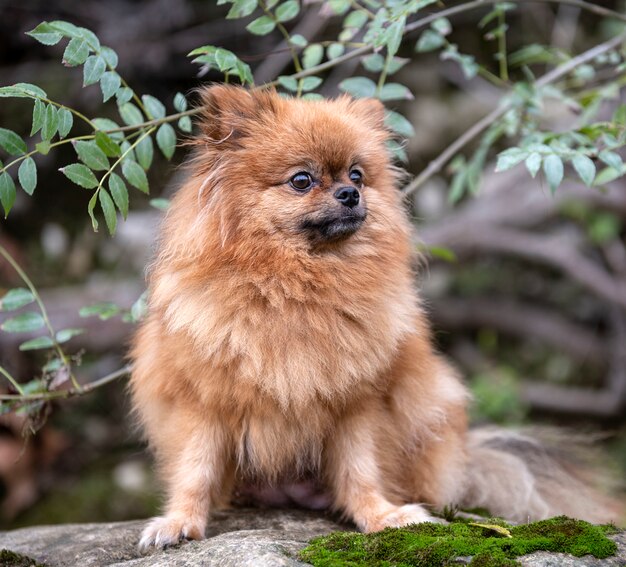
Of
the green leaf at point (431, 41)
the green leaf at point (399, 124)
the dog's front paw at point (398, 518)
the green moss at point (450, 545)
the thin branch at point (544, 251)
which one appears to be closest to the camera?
the green moss at point (450, 545)

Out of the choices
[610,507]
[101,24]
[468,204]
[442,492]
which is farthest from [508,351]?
[101,24]

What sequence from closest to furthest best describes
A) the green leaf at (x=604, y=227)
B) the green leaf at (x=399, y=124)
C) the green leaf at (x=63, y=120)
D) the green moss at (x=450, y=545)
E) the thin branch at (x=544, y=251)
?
the green moss at (x=450, y=545)
the green leaf at (x=63, y=120)
the green leaf at (x=399, y=124)
the thin branch at (x=544, y=251)
the green leaf at (x=604, y=227)

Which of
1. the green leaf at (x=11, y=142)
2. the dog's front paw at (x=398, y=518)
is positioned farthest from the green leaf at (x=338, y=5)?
the dog's front paw at (x=398, y=518)

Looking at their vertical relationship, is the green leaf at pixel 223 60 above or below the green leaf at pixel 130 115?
above

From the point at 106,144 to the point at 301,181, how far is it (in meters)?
0.74

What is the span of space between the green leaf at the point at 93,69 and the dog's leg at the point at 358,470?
157 cm

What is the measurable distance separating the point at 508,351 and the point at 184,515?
4665mm

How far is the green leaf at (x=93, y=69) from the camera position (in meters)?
2.84

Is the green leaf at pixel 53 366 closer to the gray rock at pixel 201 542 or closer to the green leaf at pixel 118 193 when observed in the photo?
the gray rock at pixel 201 542

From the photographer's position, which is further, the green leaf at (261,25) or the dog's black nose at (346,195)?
the green leaf at (261,25)

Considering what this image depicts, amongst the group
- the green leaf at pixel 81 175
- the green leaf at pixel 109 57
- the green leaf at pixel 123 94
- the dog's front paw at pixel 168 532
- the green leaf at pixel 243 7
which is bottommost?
the dog's front paw at pixel 168 532

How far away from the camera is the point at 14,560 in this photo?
9.12 ft

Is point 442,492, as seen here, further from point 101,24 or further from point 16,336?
point 101,24

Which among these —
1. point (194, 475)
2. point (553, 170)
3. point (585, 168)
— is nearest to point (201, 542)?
point (194, 475)
